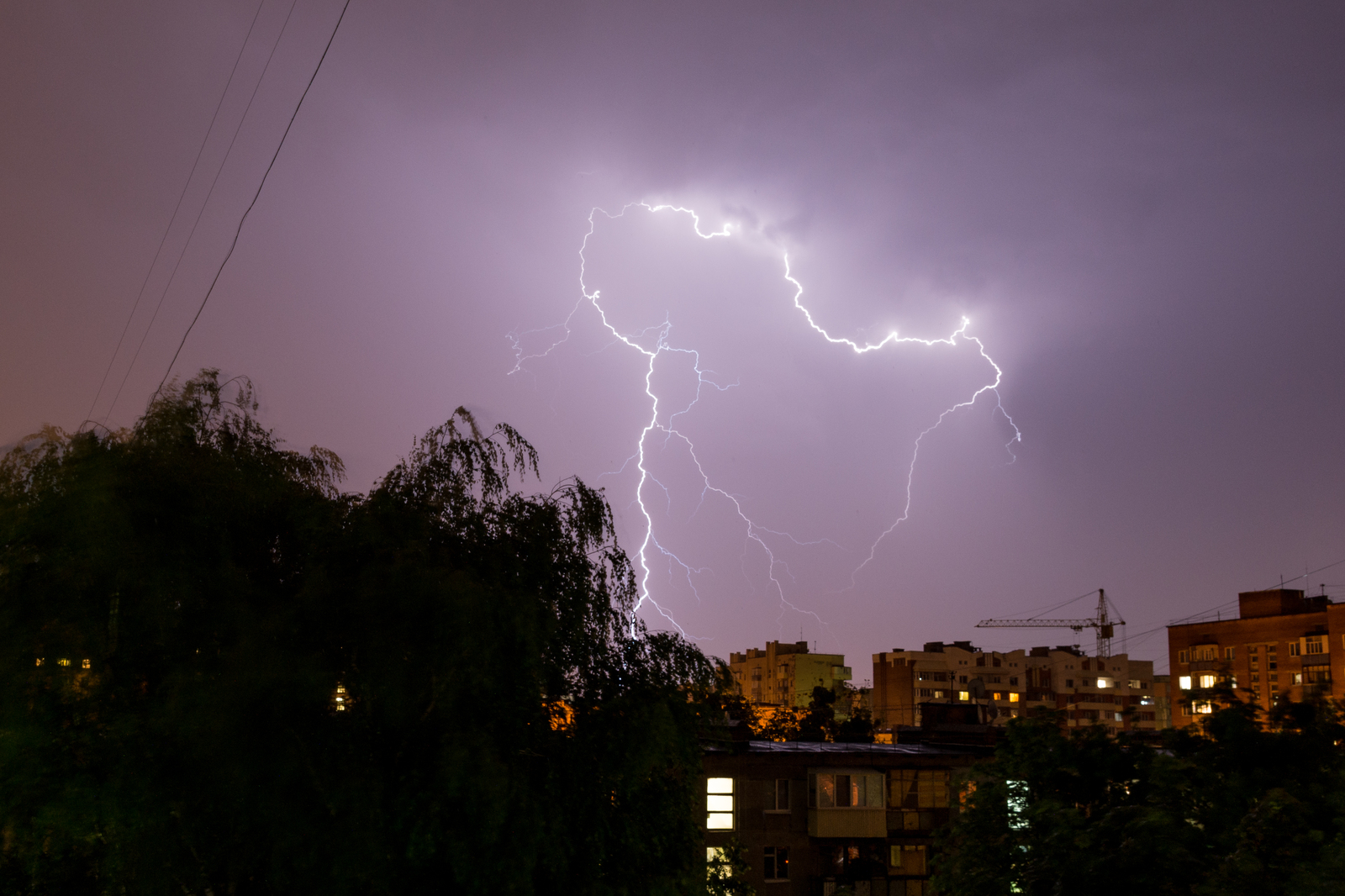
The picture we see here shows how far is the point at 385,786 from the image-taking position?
1026cm

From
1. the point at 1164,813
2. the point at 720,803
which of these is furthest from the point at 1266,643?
the point at 1164,813

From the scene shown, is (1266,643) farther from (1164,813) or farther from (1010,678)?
(1164,813)

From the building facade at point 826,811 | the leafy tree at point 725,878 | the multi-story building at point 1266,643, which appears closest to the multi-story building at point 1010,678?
the multi-story building at point 1266,643

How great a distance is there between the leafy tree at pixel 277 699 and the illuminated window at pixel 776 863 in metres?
22.8

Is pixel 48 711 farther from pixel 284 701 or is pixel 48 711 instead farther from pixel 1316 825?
pixel 1316 825

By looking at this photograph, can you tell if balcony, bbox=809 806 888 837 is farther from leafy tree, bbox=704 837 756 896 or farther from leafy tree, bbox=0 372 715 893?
leafy tree, bbox=0 372 715 893

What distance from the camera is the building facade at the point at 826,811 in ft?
106

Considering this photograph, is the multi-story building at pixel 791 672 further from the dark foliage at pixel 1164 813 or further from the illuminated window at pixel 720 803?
the dark foliage at pixel 1164 813

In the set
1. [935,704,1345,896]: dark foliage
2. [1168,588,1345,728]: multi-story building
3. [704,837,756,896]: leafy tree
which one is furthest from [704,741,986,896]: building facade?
[1168,588,1345,728]: multi-story building

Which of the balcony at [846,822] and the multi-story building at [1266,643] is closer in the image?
the balcony at [846,822]

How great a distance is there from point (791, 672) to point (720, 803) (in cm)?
12546

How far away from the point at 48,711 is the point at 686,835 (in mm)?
7201

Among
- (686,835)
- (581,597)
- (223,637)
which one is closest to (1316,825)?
(686,835)

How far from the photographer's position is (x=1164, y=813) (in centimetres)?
1113
